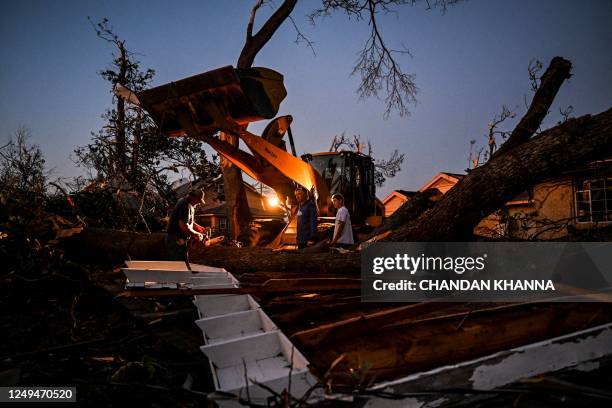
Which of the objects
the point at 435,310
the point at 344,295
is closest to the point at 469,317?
the point at 435,310

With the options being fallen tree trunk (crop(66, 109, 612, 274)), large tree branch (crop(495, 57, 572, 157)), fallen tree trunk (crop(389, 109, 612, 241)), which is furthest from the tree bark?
large tree branch (crop(495, 57, 572, 157))

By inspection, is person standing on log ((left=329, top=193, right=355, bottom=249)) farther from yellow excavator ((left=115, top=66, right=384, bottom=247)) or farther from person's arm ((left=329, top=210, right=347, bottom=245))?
yellow excavator ((left=115, top=66, right=384, bottom=247))

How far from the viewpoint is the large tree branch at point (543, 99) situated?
558 centimetres

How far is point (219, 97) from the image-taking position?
5.47 m

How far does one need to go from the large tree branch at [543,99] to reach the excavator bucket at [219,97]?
3769 mm

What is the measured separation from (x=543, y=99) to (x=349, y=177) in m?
4.88

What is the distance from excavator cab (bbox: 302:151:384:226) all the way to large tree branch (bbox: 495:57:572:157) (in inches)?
170

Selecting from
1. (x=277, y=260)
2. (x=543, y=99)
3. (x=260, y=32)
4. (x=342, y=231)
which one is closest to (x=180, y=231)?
(x=277, y=260)

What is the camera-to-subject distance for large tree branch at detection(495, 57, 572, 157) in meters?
5.58

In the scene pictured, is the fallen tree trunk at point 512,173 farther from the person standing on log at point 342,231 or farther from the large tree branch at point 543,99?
the person standing on log at point 342,231

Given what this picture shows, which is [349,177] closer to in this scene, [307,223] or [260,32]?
[307,223]

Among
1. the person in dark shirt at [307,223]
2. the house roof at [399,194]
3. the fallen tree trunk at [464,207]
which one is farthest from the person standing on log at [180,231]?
the house roof at [399,194]

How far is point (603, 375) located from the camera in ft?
6.77

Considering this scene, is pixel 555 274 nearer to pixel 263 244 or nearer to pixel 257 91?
pixel 257 91
